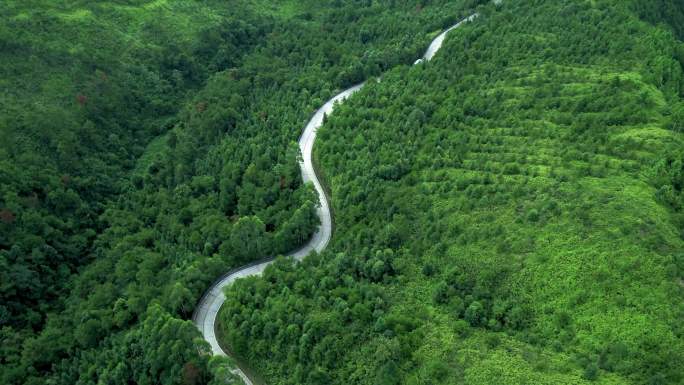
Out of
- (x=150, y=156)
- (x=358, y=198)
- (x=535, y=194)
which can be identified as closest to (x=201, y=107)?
(x=150, y=156)

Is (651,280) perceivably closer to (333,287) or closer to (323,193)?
(333,287)

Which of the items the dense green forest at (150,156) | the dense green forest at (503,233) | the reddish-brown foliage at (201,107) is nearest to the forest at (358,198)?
the dense green forest at (503,233)

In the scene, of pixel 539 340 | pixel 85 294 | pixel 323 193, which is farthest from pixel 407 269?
pixel 85 294

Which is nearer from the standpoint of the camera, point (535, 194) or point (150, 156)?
point (535, 194)

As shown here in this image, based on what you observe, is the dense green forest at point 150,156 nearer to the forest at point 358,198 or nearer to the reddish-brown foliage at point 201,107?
the forest at point 358,198

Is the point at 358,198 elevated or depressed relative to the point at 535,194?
elevated

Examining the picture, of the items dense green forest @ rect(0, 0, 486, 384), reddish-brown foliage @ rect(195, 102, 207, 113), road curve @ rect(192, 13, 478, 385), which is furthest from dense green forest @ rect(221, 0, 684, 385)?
reddish-brown foliage @ rect(195, 102, 207, 113)

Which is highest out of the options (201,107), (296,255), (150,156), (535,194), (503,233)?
(201,107)

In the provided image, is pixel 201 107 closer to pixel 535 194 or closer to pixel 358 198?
pixel 358 198

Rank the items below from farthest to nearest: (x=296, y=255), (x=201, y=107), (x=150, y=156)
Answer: (x=201, y=107)
(x=150, y=156)
(x=296, y=255)
